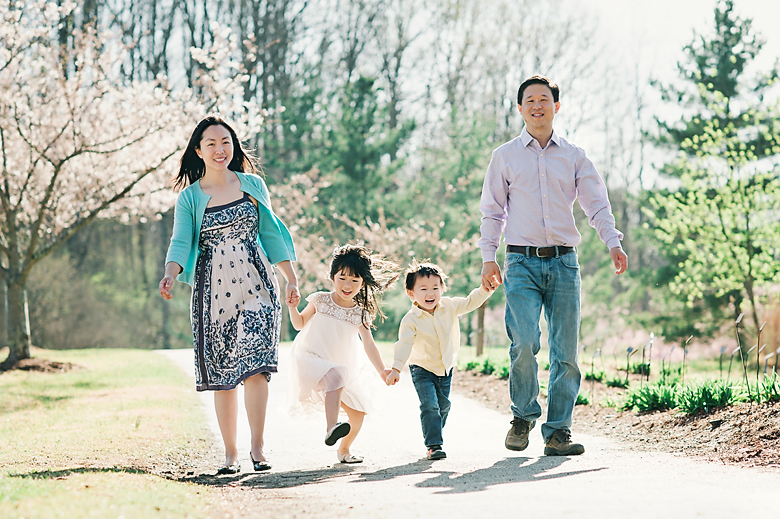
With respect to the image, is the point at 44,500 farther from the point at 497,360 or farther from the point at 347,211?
the point at 347,211

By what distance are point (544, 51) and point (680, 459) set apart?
25806 mm

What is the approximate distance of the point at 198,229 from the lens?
4742 mm

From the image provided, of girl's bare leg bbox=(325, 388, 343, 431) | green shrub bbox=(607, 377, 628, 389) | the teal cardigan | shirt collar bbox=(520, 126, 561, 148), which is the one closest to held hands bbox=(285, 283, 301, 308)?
the teal cardigan

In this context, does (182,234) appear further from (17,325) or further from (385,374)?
(17,325)

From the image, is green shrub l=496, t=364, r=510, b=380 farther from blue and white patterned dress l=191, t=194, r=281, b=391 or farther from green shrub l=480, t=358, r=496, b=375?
blue and white patterned dress l=191, t=194, r=281, b=391

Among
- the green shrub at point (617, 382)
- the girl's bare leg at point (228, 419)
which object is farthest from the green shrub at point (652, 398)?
the girl's bare leg at point (228, 419)

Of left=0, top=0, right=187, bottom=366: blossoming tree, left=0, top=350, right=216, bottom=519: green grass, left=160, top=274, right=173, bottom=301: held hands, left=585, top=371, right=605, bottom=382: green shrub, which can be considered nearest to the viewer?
left=0, top=350, right=216, bottom=519: green grass

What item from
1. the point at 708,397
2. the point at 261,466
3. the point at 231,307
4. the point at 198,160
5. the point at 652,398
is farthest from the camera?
the point at 652,398

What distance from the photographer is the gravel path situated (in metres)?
2.91

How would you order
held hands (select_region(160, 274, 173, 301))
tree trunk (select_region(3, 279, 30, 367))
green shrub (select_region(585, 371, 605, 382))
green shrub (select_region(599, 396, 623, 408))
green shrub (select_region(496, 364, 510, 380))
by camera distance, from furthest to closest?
tree trunk (select_region(3, 279, 30, 367)) < green shrub (select_region(496, 364, 510, 380)) < green shrub (select_region(585, 371, 605, 382)) < green shrub (select_region(599, 396, 623, 408)) < held hands (select_region(160, 274, 173, 301))

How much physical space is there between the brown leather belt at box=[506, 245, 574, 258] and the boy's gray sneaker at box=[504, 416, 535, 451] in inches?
39.3

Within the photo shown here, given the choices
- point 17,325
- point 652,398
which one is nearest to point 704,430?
point 652,398

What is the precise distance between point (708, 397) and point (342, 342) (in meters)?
2.76

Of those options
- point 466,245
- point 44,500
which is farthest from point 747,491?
point 466,245
